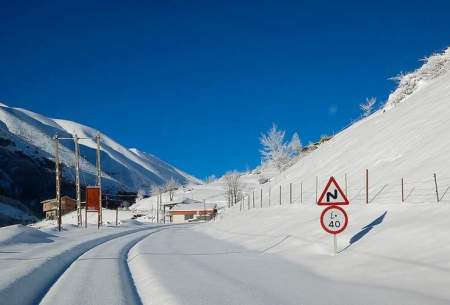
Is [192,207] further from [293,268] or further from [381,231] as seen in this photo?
[293,268]

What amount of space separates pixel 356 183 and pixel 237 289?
82.4ft

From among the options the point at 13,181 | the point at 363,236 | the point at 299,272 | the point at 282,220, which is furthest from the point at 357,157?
the point at 13,181

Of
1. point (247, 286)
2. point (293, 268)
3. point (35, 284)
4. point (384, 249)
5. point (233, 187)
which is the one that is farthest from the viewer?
point (233, 187)

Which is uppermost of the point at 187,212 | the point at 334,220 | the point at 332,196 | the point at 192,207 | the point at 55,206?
the point at 332,196

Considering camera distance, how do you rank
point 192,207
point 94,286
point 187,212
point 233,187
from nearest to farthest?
1. point 94,286
2. point 187,212
3. point 192,207
4. point 233,187

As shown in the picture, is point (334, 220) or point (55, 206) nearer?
point (334, 220)

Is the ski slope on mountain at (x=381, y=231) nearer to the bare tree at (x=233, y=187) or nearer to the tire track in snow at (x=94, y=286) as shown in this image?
the tire track in snow at (x=94, y=286)

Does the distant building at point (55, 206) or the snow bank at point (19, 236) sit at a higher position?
the snow bank at point (19, 236)

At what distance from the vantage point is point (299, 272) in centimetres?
1086

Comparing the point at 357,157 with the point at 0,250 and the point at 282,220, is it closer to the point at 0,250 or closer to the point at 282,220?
the point at 282,220

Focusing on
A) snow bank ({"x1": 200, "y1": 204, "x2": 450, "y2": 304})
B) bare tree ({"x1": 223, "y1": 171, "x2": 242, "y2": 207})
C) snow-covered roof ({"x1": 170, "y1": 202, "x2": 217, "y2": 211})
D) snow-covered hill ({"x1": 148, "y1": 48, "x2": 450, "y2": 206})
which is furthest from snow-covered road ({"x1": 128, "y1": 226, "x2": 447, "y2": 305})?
bare tree ({"x1": 223, "y1": 171, "x2": 242, "y2": 207})

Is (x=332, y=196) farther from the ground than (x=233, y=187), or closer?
farther from the ground

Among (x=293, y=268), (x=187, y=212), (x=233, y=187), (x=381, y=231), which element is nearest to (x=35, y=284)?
(x=293, y=268)

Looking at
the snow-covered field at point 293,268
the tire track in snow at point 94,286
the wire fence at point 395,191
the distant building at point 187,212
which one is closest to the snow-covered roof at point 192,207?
the distant building at point 187,212
